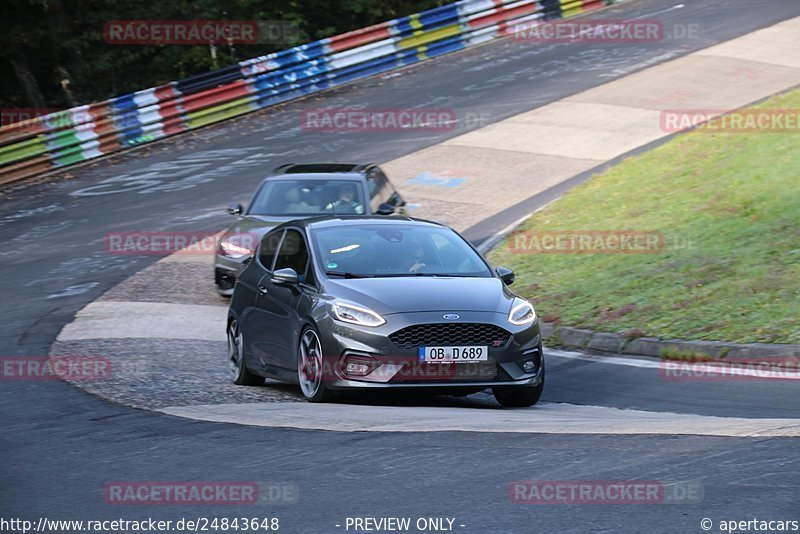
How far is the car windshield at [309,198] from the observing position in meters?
16.5

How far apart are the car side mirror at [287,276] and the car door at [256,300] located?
0.45 metres

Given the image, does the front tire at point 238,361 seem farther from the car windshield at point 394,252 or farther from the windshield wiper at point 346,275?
the windshield wiper at point 346,275

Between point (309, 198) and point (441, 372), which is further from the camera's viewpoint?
point (309, 198)

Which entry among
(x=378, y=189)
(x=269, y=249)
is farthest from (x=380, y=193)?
(x=269, y=249)

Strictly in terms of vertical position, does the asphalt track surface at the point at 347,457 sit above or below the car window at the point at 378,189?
above

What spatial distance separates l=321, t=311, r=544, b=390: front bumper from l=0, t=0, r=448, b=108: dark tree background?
26450mm

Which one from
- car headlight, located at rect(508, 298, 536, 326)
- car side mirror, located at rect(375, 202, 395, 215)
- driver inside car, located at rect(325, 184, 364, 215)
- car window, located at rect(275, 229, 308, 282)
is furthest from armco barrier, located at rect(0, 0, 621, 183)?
car headlight, located at rect(508, 298, 536, 326)

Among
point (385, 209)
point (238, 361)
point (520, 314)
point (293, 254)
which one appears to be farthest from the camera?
point (385, 209)

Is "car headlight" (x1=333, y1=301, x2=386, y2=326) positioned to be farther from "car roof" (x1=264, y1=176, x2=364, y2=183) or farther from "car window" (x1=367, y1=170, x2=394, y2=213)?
"car roof" (x1=264, y1=176, x2=364, y2=183)

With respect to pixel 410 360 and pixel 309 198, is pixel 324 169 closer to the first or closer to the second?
pixel 309 198

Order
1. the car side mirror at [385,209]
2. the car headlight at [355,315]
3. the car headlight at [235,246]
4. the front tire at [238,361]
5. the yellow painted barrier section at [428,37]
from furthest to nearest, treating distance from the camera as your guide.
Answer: the yellow painted barrier section at [428,37] < the car headlight at [235,246] < the car side mirror at [385,209] < the front tire at [238,361] < the car headlight at [355,315]

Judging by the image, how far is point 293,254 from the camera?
11.4 meters

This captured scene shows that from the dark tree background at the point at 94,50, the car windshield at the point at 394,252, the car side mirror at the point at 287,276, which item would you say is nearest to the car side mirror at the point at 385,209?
the car windshield at the point at 394,252

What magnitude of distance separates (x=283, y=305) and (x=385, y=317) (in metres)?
1.49
